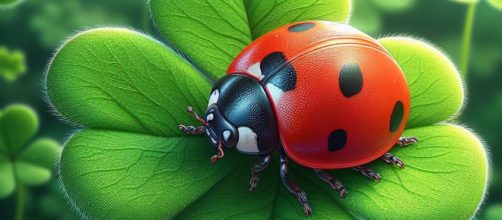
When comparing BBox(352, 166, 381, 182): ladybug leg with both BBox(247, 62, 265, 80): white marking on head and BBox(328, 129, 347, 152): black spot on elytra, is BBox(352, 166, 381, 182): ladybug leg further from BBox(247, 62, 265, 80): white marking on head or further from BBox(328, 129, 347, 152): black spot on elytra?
BBox(247, 62, 265, 80): white marking on head

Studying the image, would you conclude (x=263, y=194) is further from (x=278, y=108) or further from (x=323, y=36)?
(x=323, y=36)

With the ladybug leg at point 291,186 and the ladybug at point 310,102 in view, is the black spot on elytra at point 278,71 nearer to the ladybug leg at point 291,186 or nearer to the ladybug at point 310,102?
the ladybug at point 310,102

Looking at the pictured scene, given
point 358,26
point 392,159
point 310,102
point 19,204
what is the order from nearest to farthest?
point 310,102 < point 392,159 < point 19,204 < point 358,26

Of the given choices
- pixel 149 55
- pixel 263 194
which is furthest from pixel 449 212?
pixel 149 55

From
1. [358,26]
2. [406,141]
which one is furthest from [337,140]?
[358,26]

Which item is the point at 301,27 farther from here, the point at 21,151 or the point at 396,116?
the point at 21,151

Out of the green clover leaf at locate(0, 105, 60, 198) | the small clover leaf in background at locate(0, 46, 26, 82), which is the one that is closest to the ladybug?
the green clover leaf at locate(0, 105, 60, 198)
